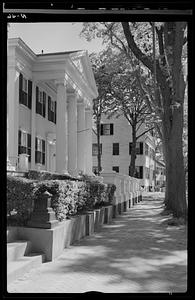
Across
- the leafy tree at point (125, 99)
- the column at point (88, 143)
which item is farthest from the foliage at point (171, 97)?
the leafy tree at point (125, 99)

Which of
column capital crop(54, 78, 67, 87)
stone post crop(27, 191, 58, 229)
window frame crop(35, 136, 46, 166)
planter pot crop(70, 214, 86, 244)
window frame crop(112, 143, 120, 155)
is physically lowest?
planter pot crop(70, 214, 86, 244)

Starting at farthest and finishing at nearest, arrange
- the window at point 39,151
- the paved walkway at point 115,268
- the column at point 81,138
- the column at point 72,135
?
the column at point 81,138 < the column at point 72,135 < the window at point 39,151 < the paved walkway at point 115,268

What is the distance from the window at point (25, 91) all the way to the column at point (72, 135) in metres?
2.81

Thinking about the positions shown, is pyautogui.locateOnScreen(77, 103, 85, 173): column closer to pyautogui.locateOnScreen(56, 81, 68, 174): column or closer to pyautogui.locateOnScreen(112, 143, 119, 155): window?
pyautogui.locateOnScreen(56, 81, 68, 174): column

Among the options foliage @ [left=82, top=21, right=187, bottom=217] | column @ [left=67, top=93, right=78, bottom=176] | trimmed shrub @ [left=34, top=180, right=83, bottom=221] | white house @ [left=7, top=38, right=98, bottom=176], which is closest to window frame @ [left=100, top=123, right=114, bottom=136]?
white house @ [left=7, top=38, right=98, bottom=176]

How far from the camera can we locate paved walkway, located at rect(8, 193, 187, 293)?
4785 mm

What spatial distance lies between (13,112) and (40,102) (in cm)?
354

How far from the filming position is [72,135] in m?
19.3

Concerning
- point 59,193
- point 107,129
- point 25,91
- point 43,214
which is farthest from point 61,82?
point 107,129

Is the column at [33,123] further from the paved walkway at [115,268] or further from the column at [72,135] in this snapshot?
the paved walkway at [115,268]

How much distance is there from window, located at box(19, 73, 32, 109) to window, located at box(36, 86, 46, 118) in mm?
953

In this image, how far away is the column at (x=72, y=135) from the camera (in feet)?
62.3

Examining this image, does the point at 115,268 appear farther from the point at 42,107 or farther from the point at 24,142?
the point at 42,107
